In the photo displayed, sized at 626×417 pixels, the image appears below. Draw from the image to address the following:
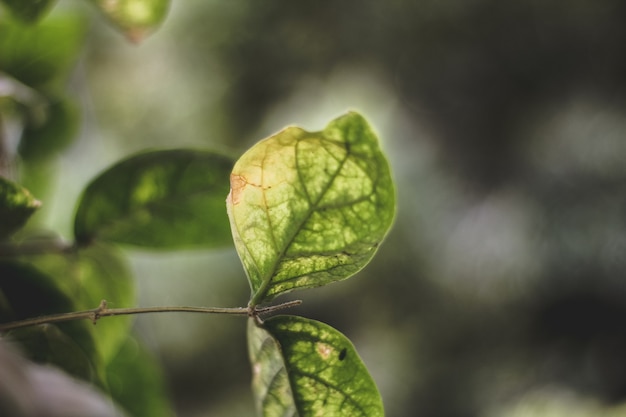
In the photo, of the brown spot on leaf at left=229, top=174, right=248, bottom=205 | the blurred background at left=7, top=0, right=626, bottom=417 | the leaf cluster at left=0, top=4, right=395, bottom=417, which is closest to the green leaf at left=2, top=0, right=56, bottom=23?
the leaf cluster at left=0, top=4, right=395, bottom=417

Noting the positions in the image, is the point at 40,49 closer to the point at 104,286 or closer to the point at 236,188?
the point at 104,286

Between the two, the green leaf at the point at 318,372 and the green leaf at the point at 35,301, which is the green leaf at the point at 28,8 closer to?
the green leaf at the point at 35,301

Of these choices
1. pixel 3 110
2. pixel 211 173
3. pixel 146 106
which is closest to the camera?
pixel 211 173

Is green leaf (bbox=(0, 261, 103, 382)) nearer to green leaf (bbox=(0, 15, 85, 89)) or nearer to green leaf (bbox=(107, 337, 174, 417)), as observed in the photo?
green leaf (bbox=(107, 337, 174, 417))

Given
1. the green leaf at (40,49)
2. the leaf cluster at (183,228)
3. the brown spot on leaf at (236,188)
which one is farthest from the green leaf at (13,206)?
the green leaf at (40,49)

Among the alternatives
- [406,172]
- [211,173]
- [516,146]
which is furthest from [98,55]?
[211,173]

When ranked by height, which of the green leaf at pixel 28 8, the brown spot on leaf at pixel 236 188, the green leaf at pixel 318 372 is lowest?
the green leaf at pixel 318 372

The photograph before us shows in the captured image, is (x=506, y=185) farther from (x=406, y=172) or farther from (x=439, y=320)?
(x=439, y=320)
